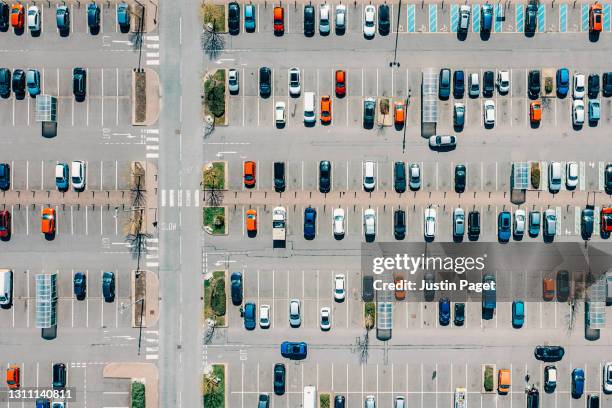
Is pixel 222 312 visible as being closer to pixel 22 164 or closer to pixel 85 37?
pixel 22 164

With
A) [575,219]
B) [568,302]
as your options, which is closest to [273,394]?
[568,302]

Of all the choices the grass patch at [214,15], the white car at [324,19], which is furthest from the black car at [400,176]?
the grass patch at [214,15]

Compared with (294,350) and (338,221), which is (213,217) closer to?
(338,221)

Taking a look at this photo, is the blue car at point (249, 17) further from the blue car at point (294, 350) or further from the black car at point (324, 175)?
the blue car at point (294, 350)

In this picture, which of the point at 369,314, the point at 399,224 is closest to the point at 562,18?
the point at 399,224

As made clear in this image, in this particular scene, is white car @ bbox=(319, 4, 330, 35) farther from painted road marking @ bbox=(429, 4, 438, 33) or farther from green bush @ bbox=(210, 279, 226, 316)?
green bush @ bbox=(210, 279, 226, 316)

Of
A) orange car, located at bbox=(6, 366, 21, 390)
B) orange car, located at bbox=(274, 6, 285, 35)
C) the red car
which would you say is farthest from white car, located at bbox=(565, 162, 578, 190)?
orange car, located at bbox=(6, 366, 21, 390)
